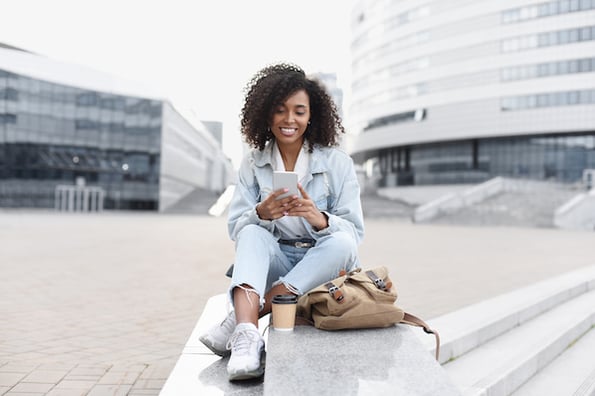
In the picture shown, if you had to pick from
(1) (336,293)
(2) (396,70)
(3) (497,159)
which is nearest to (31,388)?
(1) (336,293)

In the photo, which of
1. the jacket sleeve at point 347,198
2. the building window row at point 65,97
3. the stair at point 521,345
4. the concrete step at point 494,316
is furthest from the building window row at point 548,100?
the jacket sleeve at point 347,198

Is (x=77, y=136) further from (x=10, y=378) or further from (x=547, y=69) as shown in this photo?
(x=10, y=378)

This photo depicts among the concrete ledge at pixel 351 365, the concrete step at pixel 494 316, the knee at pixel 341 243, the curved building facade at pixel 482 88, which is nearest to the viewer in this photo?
the concrete ledge at pixel 351 365

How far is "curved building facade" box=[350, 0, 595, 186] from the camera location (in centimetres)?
4222

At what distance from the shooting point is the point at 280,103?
3.22 metres

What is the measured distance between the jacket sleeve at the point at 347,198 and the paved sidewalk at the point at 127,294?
145cm

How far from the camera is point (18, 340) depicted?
4.24 meters

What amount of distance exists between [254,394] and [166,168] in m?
44.5

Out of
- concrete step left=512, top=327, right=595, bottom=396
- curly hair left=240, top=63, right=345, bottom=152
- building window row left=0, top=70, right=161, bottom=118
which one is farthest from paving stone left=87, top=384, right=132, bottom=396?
building window row left=0, top=70, right=161, bottom=118

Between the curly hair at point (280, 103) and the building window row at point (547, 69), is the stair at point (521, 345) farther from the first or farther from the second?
the building window row at point (547, 69)

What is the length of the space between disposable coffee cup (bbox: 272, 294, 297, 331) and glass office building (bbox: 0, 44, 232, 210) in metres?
41.2

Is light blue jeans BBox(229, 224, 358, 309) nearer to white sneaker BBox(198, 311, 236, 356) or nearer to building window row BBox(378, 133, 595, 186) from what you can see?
white sneaker BBox(198, 311, 236, 356)

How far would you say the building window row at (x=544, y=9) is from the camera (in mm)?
41550

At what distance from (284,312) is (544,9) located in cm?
4668
